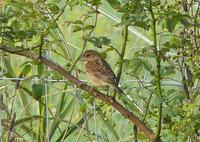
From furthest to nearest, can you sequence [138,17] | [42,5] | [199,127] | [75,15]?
[75,15] < [42,5] < [199,127] < [138,17]

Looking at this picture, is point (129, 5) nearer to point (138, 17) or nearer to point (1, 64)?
point (138, 17)

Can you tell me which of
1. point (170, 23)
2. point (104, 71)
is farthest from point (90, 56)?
point (170, 23)

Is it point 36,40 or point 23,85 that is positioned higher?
point 36,40

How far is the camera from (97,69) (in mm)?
4551

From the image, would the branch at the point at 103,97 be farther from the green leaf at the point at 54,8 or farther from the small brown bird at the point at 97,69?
the small brown bird at the point at 97,69

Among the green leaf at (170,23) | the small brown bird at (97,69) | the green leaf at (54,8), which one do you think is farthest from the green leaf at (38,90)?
the green leaf at (170,23)

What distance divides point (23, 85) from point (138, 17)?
2.41 meters

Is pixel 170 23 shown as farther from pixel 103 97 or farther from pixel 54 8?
pixel 54 8

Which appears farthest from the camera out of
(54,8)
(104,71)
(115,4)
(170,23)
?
(104,71)

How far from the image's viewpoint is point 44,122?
5309 mm

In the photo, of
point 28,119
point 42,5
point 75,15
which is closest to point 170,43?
point 42,5

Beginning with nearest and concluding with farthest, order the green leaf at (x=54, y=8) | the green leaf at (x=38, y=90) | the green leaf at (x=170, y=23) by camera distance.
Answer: the green leaf at (x=170, y=23)
the green leaf at (x=54, y=8)
the green leaf at (x=38, y=90)

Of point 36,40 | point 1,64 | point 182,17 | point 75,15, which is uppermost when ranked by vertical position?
point 182,17

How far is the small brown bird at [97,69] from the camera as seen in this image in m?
4.23
